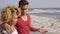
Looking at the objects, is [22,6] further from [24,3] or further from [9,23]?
[9,23]

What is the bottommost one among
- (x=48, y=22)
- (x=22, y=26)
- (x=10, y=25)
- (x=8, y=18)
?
(x=48, y=22)

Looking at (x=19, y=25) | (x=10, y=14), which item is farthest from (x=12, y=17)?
(x=19, y=25)

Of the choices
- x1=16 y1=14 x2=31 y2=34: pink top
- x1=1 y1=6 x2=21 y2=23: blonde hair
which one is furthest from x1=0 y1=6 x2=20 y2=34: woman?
x1=16 y1=14 x2=31 y2=34: pink top

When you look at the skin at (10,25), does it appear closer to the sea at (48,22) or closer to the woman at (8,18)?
the woman at (8,18)

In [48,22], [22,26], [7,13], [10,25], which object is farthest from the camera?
[48,22]

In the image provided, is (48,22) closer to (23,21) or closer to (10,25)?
(23,21)

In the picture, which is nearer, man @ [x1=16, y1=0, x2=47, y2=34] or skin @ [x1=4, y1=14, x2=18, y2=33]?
skin @ [x1=4, y1=14, x2=18, y2=33]

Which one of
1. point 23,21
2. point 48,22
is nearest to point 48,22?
point 48,22

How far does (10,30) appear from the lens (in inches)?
97.0

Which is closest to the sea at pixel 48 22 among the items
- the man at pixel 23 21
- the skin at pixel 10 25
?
the man at pixel 23 21

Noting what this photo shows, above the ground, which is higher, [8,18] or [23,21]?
[8,18]

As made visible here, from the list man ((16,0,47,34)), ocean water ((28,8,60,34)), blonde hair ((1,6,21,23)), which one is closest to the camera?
blonde hair ((1,6,21,23))

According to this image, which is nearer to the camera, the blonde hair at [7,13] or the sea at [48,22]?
the blonde hair at [7,13]

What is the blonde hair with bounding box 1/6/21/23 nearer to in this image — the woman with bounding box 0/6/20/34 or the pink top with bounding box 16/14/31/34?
the woman with bounding box 0/6/20/34
